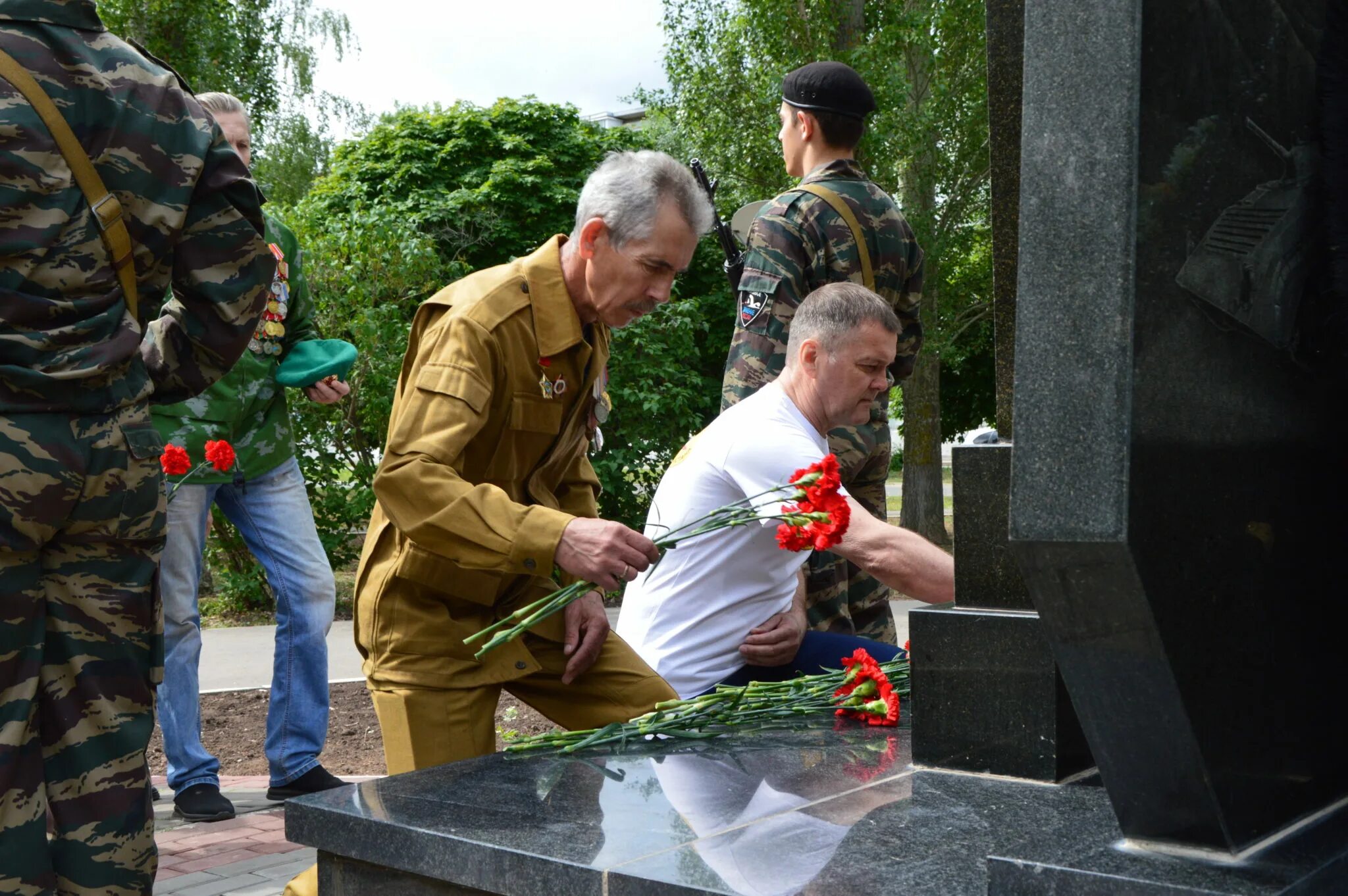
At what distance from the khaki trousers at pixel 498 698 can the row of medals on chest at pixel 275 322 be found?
214 cm

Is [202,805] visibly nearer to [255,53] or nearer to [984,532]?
[984,532]

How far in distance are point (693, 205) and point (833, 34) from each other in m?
10.2

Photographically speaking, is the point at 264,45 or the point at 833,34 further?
the point at 264,45

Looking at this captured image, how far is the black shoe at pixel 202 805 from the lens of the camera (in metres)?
4.91

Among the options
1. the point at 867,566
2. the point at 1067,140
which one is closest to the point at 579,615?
the point at 867,566

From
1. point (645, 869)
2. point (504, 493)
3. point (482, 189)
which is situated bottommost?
point (645, 869)

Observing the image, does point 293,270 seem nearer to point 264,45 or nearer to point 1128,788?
point 1128,788

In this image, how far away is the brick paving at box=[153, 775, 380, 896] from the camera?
414cm

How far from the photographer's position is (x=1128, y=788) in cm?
198

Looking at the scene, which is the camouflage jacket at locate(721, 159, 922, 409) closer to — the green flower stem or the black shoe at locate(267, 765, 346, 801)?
the green flower stem

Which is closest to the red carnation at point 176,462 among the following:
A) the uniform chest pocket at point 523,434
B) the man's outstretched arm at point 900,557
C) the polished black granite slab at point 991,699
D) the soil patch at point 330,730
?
the uniform chest pocket at point 523,434

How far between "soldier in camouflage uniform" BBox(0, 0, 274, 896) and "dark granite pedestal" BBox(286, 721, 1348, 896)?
386mm

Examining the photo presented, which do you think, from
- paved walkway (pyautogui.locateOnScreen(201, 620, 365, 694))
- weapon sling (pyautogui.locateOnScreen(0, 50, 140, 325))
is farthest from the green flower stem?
paved walkway (pyautogui.locateOnScreen(201, 620, 365, 694))

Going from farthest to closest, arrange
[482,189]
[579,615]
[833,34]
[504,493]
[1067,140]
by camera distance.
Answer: [482,189], [833,34], [579,615], [504,493], [1067,140]
